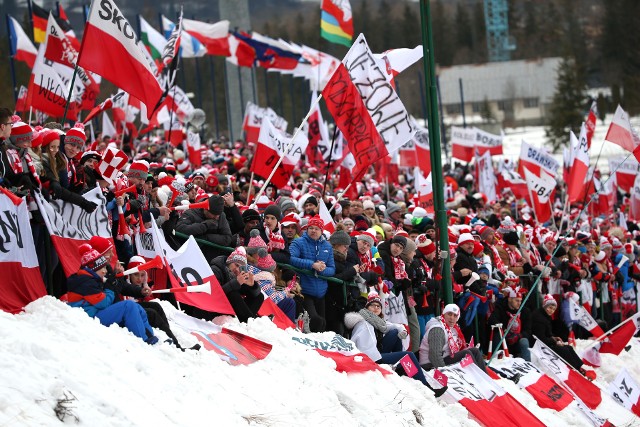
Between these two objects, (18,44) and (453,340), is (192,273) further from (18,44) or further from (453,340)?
(18,44)

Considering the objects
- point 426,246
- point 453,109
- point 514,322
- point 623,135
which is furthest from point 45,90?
point 453,109

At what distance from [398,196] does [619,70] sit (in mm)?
70953

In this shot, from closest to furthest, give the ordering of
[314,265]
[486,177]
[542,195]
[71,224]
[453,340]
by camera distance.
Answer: [71,224], [314,265], [453,340], [542,195], [486,177]

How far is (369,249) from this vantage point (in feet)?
48.8

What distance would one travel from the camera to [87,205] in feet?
37.4

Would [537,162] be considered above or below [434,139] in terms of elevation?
below

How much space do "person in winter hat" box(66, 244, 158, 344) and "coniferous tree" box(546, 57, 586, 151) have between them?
6734cm

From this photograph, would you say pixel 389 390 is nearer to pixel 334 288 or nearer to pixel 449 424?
pixel 449 424

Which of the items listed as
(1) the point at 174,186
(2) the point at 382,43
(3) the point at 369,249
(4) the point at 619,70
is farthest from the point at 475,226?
(2) the point at 382,43

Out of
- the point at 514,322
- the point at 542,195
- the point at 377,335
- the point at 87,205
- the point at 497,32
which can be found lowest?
the point at 514,322

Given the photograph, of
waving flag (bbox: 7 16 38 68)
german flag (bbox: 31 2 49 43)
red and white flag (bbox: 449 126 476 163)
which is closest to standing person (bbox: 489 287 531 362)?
german flag (bbox: 31 2 49 43)

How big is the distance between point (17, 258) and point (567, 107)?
7214cm

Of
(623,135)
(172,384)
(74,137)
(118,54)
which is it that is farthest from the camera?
(623,135)

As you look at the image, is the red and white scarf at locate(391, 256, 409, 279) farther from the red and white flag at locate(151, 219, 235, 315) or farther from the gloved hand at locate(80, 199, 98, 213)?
the gloved hand at locate(80, 199, 98, 213)
